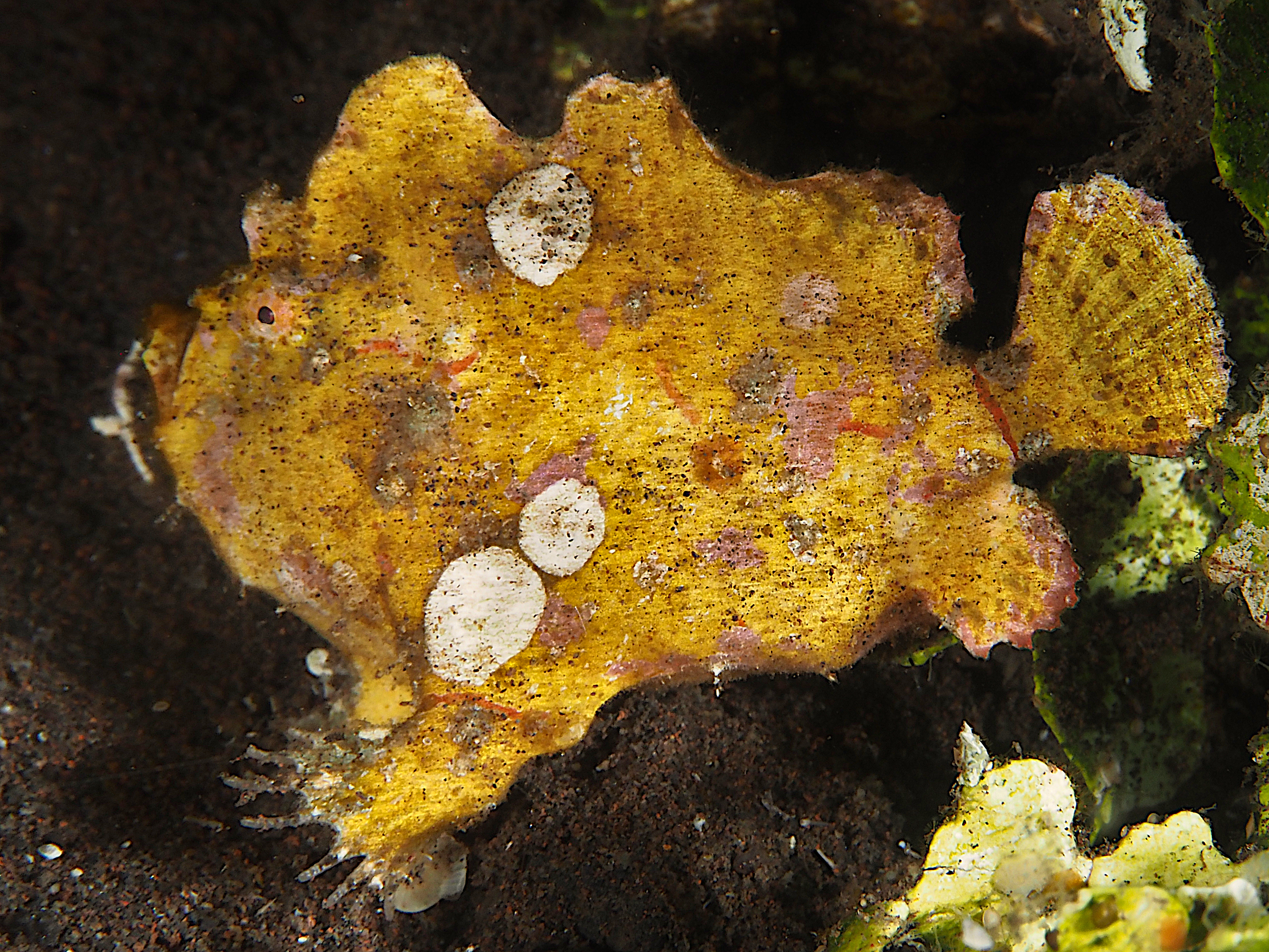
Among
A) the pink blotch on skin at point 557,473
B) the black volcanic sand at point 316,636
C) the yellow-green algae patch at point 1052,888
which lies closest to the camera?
the yellow-green algae patch at point 1052,888

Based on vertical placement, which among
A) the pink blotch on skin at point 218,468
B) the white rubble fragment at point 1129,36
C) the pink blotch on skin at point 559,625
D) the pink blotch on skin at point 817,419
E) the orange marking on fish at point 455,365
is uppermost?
the pink blotch on skin at point 218,468

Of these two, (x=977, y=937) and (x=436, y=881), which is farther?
(x=436, y=881)

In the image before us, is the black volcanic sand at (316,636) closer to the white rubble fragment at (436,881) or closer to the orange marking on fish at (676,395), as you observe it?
the white rubble fragment at (436,881)

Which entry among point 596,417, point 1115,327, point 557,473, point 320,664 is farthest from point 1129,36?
point 320,664

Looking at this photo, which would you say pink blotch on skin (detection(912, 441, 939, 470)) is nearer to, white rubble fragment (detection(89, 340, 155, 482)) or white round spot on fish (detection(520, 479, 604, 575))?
white round spot on fish (detection(520, 479, 604, 575))

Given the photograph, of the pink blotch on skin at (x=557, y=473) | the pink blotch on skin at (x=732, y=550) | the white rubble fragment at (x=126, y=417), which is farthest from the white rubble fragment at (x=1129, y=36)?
the white rubble fragment at (x=126, y=417)

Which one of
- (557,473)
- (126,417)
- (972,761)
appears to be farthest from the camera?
(972,761)

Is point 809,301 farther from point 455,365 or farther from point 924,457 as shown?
point 455,365
